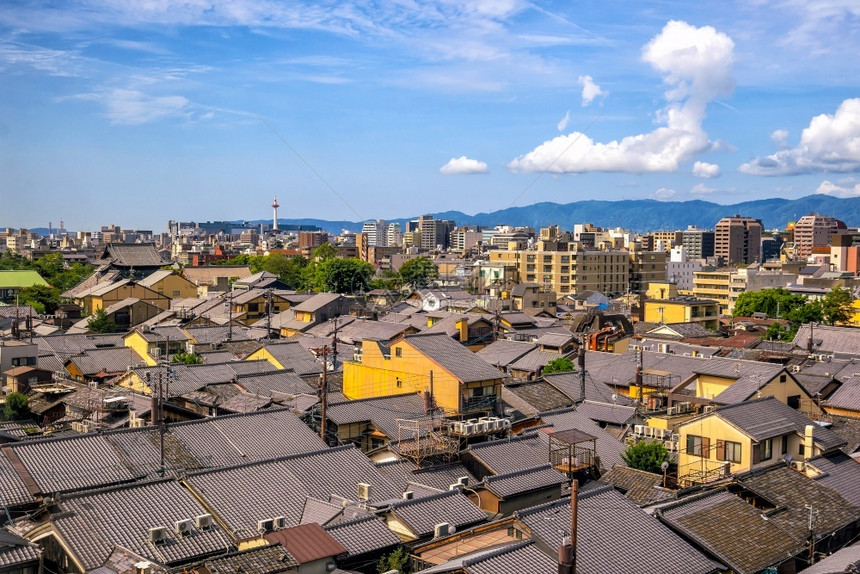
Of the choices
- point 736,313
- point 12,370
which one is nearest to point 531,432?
point 12,370

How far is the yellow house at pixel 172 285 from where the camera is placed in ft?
201

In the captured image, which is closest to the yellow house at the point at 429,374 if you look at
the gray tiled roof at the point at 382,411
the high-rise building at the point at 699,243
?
the gray tiled roof at the point at 382,411

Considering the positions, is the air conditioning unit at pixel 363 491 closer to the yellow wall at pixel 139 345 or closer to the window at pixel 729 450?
the window at pixel 729 450

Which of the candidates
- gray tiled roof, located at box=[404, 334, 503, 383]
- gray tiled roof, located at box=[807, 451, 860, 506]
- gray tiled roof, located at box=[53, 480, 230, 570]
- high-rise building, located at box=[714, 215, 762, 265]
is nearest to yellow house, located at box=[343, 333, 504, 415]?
gray tiled roof, located at box=[404, 334, 503, 383]

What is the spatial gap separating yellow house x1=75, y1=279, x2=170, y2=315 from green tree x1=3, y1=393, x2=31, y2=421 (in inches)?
1026

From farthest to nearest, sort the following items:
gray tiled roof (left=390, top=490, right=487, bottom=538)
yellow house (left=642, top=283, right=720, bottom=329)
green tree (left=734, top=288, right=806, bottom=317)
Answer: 1. green tree (left=734, top=288, right=806, bottom=317)
2. yellow house (left=642, top=283, right=720, bottom=329)
3. gray tiled roof (left=390, top=490, right=487, bottom=538)

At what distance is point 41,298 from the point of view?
186ft

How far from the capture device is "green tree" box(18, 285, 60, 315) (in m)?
55.3

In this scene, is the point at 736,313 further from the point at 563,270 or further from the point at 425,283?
the point at 425,283

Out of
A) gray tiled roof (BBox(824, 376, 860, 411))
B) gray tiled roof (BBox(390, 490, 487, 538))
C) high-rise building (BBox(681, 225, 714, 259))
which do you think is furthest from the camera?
high-rise building (BBox(681, 225, 714, 259))

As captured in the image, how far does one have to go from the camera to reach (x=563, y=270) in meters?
79.4

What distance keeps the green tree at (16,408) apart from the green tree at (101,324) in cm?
2030

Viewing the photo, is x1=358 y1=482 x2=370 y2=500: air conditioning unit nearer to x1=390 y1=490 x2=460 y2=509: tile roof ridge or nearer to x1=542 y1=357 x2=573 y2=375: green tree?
x1=390 y1=490 x2=460 y2=509: tile roof ridge

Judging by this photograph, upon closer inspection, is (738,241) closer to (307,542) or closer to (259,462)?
(259,462)
